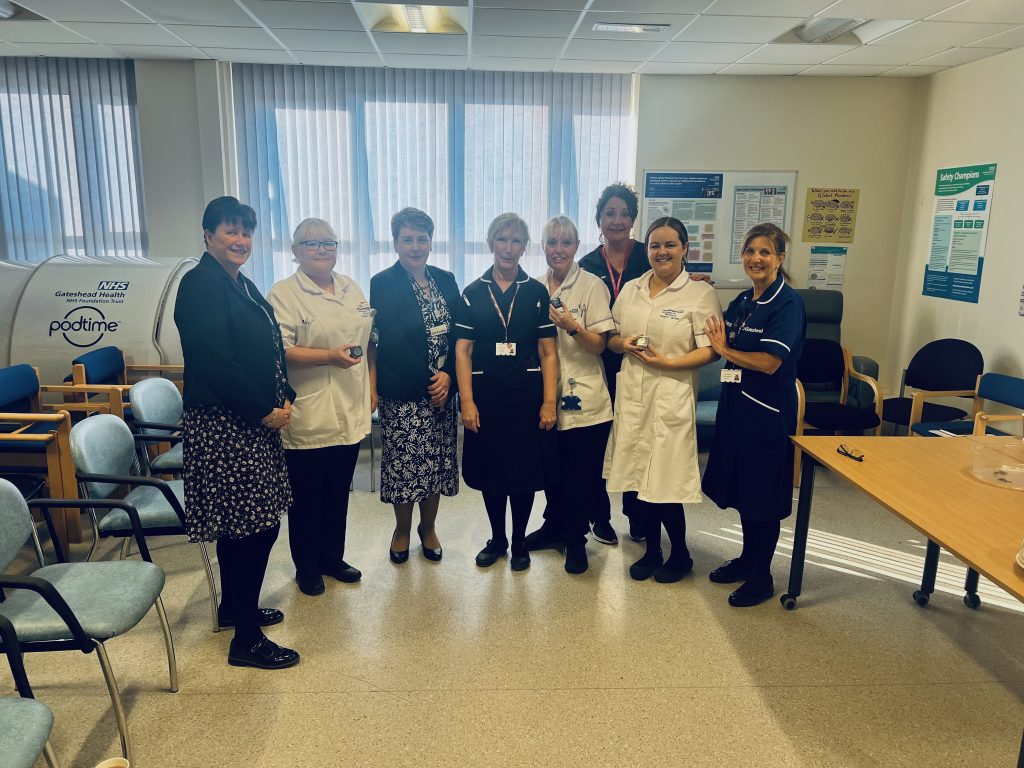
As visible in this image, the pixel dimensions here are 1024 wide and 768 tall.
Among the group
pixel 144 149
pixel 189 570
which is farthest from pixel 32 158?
pixel 189 570

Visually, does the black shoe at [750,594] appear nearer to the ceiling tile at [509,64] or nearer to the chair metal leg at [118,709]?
the chair metal leg at [118,709]

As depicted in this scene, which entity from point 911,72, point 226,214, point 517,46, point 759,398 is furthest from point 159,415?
point 911,72

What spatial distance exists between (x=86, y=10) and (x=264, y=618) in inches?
135

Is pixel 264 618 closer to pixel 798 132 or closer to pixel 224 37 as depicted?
pixel 224 37

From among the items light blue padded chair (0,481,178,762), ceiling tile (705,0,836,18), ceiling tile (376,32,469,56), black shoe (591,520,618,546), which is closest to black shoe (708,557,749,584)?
black shoe (591,520,618,546)

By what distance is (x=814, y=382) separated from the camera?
472 centimetres

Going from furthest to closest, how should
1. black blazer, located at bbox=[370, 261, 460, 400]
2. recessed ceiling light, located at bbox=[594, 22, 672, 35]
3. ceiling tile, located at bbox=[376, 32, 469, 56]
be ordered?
ceiling tile, located at bbox=[376, 32, 469, 56] → recessed ceiling light, located at bbox=[594, 22, 672, 35] → black blazer, located at bbox=[370, 261, 460, 400]

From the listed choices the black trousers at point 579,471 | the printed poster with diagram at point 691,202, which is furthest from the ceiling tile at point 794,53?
the black trousers at point 579,471

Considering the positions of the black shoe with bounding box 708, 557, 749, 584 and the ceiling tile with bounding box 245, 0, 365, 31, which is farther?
the ceiling tile with bounding box 245, 0, 365, 31

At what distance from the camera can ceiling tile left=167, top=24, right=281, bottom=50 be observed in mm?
4043

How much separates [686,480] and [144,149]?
14.8ft

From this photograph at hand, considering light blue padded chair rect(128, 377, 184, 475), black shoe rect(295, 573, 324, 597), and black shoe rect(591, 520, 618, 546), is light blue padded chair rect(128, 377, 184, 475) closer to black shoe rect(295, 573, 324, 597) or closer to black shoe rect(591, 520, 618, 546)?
black shoe rect(295, 573, 324, 597)

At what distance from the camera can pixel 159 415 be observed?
126 inches

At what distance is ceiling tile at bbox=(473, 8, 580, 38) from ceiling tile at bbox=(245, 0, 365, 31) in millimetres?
698
